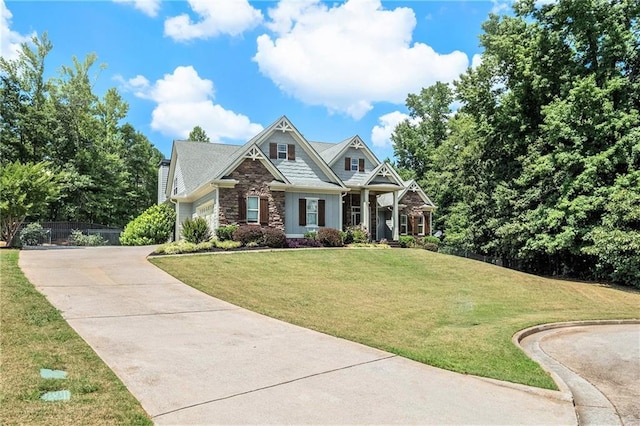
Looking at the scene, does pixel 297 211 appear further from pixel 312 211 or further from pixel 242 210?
pixel 242 210

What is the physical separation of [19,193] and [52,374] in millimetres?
18671

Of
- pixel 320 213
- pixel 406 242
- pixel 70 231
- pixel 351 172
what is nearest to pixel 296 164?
pixel 320 213

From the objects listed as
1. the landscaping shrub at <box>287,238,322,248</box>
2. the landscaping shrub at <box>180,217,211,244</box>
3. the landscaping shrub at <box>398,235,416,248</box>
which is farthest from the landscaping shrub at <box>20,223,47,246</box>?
the landscaping shrub at <box>398,235,416,248</box>

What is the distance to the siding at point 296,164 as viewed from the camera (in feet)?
82.8

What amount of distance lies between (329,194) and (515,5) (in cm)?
1496

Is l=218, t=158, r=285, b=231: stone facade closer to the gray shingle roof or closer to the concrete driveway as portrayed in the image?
the gray shingle roof

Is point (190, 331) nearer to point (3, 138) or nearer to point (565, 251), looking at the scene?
point (565, 251)

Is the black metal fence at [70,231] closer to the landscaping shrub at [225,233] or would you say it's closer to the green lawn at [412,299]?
the landscaping shrub at [225,233]

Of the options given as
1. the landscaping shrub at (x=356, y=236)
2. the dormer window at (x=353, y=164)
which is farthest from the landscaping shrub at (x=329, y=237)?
the dormer window at (x=353, y=164)

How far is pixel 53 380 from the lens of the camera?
456 centimetres

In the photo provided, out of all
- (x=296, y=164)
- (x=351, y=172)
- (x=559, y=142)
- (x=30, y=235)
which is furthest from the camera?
(x=351, y=172)

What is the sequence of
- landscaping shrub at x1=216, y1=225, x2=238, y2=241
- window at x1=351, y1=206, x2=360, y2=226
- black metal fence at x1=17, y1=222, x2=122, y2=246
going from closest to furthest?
1. landscaping shrub at x1=216, y1=225, x2=238, y2=241
2. window at x1=351, y1=206, x2=360, y2=226
3. black metal fence at x1=17, y1=222, x2=122, y2=246

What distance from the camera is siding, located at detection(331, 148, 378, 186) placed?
2830cm

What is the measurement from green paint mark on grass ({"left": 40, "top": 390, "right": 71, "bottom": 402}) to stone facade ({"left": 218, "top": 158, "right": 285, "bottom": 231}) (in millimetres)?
18258
